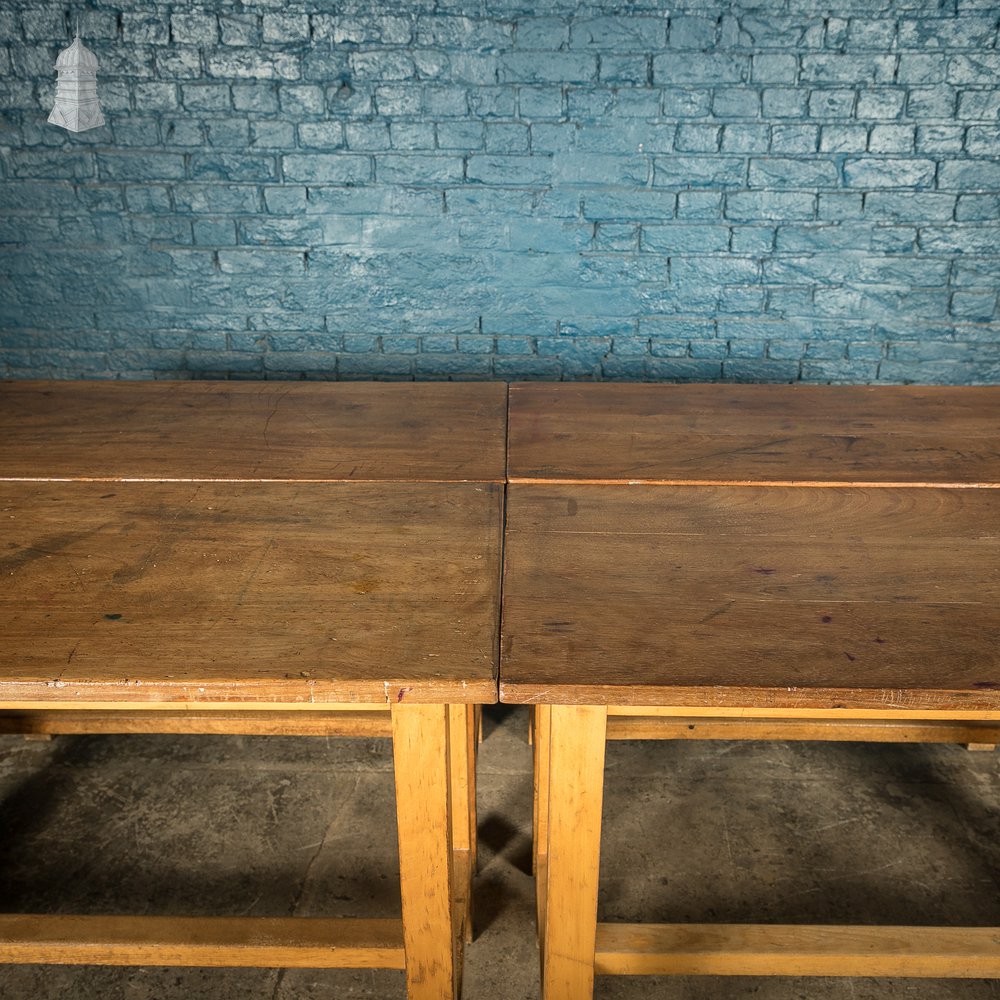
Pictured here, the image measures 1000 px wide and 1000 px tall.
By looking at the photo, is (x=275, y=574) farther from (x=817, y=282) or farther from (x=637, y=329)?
(x=817, y=282)

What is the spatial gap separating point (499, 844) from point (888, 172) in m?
2.27

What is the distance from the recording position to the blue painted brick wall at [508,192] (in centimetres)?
263

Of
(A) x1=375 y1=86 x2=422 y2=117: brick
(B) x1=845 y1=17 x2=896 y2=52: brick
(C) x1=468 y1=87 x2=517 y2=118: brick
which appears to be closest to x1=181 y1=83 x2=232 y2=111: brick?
(A) x1=375 y1=86 x2=422 y2=117: brick

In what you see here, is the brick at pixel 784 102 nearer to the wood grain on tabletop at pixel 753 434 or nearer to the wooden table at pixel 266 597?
the wood grain on tabletop at pixel 753 434

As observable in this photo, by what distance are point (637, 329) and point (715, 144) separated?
0.60 m

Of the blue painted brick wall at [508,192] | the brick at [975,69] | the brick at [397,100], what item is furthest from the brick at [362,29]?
the brick at [975,69]

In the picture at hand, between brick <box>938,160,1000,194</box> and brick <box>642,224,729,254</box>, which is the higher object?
brick <box>938,160,1000,194</box>

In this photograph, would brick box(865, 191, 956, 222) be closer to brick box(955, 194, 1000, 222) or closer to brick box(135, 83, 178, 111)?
brick box(955, 194, 1000, 222)

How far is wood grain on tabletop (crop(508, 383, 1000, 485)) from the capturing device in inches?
64.3

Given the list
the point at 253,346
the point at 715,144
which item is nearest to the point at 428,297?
the point at 253,346

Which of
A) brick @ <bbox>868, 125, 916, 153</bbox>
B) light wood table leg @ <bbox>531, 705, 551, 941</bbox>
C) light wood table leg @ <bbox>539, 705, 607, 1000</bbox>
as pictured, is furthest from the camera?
brick @ <bbox>868, 125, 916, 153</bbox>

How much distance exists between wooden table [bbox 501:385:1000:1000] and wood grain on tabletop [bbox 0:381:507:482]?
14 centimetres

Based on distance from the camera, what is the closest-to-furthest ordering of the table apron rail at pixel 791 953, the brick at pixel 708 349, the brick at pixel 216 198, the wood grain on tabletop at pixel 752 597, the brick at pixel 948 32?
the wood grain on tabletop at pixel 752 597 → the table apron rail at pixel 791 953 → the brick at pixel 948 32 → the brick at pixel 216 198 → the brick at pixel 708 349
